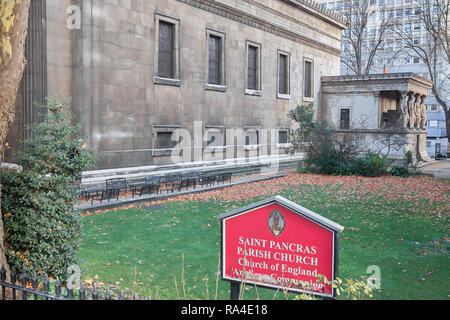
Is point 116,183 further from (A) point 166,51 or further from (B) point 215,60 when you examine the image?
(B) point 215,60

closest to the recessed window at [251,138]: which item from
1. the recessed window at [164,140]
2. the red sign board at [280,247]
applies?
the recessed window at [164,140]

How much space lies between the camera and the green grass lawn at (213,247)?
284 inches

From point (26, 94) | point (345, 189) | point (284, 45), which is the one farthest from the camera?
point (284, 45)

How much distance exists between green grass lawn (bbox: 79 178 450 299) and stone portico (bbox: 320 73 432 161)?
14.3m

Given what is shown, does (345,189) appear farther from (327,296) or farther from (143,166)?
(327,296)

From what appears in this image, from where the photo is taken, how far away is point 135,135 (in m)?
20.0

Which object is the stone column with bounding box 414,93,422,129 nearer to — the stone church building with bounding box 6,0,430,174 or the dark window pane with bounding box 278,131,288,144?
the stone church building with bounding box 6,0,430,174

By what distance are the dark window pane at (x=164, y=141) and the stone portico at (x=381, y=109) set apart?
11.9m

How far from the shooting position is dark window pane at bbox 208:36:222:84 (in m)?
25.4

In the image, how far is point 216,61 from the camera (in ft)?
84.7

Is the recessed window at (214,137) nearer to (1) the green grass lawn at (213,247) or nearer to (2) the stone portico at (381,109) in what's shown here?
(2) the stone portico at (381,109)

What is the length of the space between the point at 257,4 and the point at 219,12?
4.46 metres

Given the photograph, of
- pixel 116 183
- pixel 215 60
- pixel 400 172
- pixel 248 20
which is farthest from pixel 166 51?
pixel 400 172
